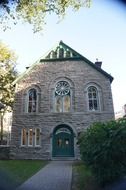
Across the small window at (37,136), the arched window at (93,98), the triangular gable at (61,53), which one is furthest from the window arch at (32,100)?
the arched window at (93,98)

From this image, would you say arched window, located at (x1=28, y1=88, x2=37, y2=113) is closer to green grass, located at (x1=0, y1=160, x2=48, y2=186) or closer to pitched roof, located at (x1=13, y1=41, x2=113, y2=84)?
pitched roof, located at (x1=13, y1=41, x2=113, y2=84)

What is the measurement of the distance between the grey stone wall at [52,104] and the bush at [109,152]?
1261cm

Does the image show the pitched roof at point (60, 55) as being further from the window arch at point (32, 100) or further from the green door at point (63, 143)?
the green door at point (63, 143)

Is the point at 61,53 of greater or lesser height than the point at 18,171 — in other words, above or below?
above

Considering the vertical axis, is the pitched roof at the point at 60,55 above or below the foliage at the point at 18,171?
above

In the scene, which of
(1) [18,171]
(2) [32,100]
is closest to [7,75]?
(2) [32,100]

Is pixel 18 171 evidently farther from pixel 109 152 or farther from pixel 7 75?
pixel 7 75

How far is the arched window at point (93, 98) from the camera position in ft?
70.1

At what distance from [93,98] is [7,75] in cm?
1449

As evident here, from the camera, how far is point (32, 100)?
73.5 feet

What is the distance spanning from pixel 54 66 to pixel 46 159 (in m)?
9.76

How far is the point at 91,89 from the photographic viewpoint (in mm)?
21953

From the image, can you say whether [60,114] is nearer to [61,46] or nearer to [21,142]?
[21,142]

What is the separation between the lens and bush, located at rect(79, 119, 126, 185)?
7.27m
